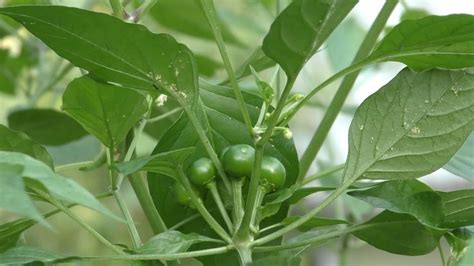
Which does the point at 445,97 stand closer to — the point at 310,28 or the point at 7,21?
the point at 310,28

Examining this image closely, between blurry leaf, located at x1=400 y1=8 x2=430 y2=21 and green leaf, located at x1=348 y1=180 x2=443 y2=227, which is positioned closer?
green leaf, located at x1=348 y1=180 x2=443 y2=227

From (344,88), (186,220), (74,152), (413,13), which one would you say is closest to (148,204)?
(186,220)

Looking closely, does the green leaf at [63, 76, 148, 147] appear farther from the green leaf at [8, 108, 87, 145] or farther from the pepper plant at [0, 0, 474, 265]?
the green leaf at [8, 108, 87, 145]

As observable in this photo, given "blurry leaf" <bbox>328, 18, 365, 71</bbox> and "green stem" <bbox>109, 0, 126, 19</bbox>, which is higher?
"blurry leaf" <bbox>328, 18, 365, 71</bbox>

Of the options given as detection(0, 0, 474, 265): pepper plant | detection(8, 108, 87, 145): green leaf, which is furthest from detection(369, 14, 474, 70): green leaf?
detection(8, 108, 87, 145): green leaf

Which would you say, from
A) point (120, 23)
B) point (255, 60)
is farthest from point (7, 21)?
point (120, 23)

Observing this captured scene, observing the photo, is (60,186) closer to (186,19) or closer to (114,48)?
(114,48)
